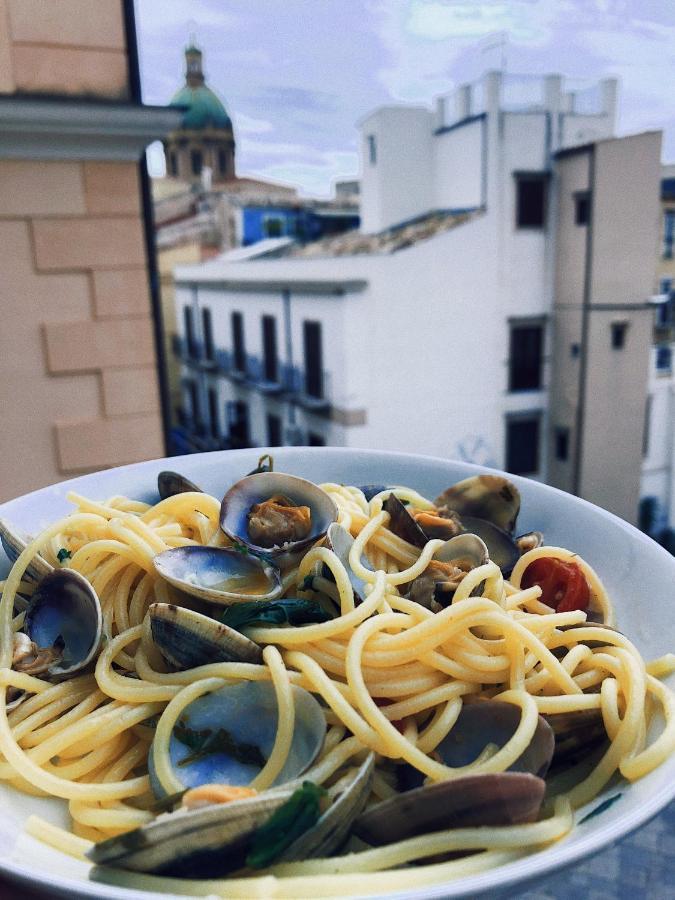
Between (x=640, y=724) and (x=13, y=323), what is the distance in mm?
2058

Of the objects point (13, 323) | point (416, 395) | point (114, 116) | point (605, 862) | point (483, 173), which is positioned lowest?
point (416, 395)

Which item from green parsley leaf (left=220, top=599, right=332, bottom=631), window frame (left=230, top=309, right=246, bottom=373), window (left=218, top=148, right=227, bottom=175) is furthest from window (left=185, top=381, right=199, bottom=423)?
green parsley leaf (left=220, top=599, right=332, bottom=631)

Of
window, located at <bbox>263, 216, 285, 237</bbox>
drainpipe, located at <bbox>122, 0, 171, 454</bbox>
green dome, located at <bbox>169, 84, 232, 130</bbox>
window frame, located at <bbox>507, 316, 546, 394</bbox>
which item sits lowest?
window frame, located at <bbox>507, 316, 546, 394</bbox>

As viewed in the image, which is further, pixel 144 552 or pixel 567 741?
pixel 144 552

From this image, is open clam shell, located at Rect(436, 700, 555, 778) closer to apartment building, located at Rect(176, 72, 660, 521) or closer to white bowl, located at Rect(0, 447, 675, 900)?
white bowl, located at Rect(0, 447, 675, 900)

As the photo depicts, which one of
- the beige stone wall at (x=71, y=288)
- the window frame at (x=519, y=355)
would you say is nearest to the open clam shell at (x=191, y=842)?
the beige stone wall at (x=71, y=288)

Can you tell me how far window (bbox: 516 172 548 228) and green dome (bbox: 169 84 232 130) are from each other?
42.1 ft

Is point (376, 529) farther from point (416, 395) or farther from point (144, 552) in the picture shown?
point (416, 395)

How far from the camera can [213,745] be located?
0.74 m

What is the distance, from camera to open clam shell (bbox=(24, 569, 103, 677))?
837 mm

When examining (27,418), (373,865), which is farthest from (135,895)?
(27,418)

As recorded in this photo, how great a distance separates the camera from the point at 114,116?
2098 mm

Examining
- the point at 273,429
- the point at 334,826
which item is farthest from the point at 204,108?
the point at 334,826

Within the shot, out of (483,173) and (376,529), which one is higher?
(483,173)
